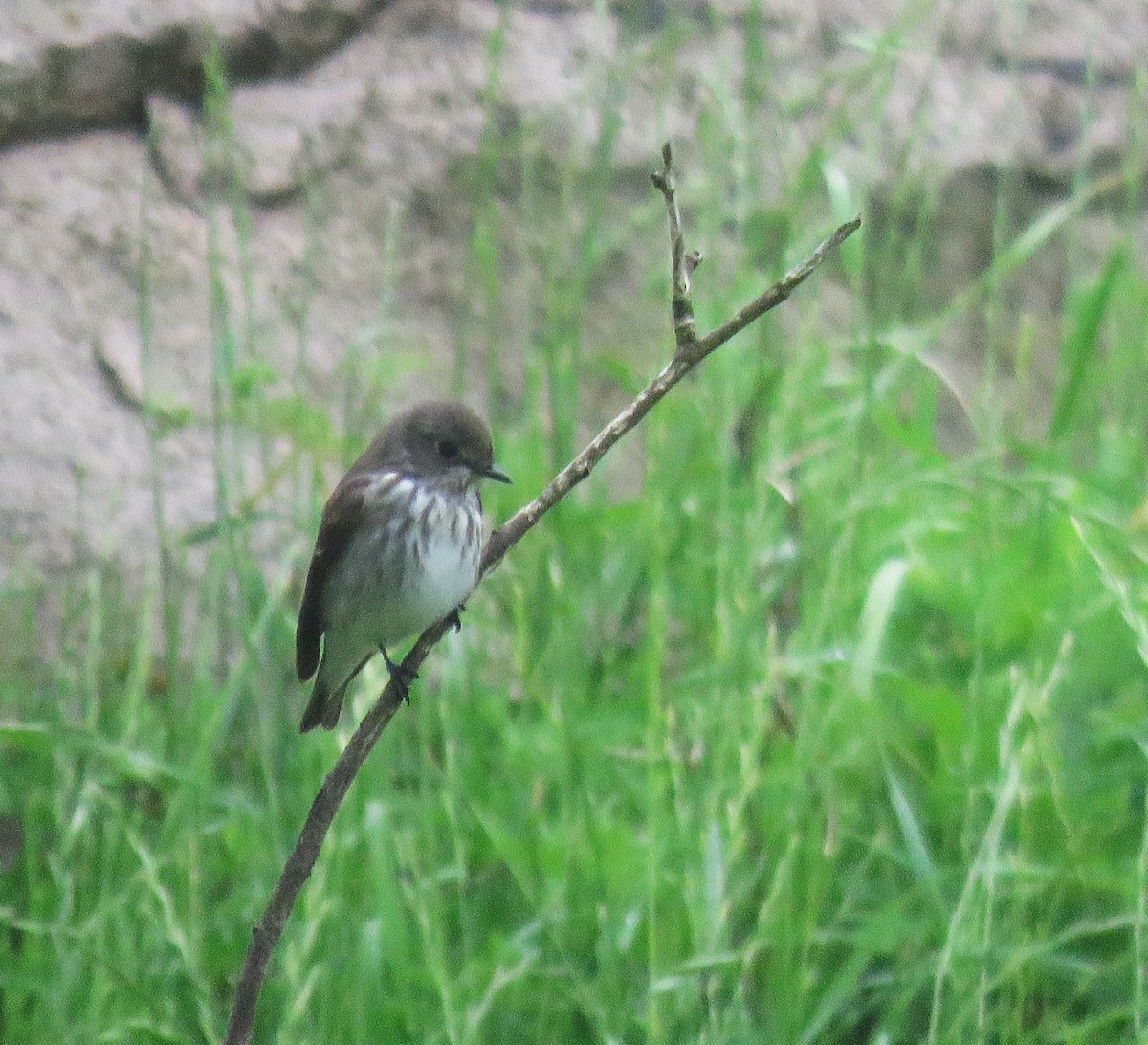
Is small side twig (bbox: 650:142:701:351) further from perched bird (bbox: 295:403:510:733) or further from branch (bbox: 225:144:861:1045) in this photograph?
perched bird (bbox: 295:403:510:733)

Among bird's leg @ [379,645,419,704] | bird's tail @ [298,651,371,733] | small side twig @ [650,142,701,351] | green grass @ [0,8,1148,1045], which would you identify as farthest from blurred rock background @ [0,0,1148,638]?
small side twig @ [650,142,701,351]

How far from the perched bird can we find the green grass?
0.09 m

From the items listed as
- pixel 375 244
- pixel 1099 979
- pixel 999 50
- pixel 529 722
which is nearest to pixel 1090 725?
pixel 1099 979

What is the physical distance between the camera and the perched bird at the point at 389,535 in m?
2.81

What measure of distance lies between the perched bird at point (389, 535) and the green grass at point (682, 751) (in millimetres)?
89

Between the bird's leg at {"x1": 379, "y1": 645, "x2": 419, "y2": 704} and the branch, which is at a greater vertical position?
the branch

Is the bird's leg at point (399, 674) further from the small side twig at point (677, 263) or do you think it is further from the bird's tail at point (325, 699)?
the small side twig at point (677, 263)

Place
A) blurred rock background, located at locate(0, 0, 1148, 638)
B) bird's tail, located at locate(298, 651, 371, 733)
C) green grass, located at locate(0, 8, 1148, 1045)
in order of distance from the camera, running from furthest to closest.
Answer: blurred rock background, located at locate(0, 0, 1148, 638), bird's tail, located at locate(298, 651, 371, 733), green grass, located at locate(0, 8, 1148, 1045)

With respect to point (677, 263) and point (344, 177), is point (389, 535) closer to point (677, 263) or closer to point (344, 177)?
point (677, 263)

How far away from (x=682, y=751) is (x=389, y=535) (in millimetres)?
672

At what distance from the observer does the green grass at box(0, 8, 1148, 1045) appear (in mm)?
2439

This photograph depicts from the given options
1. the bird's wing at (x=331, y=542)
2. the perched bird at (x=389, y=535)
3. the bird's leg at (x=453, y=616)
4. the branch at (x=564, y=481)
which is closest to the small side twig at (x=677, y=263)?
the branch at (x=564, y=481)

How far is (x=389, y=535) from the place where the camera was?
2875mm

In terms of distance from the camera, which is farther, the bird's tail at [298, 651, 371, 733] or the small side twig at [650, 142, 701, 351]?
the bird's tail at [298, 651, 371, 733]
